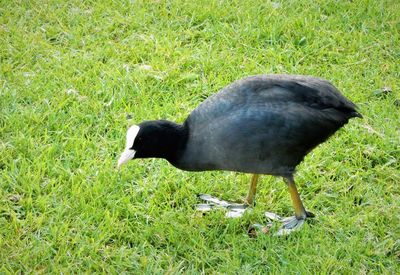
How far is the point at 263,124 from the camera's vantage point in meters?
3.69

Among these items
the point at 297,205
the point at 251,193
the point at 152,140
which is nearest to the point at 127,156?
the point at 152,140

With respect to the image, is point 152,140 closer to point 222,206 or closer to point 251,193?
point 222,206

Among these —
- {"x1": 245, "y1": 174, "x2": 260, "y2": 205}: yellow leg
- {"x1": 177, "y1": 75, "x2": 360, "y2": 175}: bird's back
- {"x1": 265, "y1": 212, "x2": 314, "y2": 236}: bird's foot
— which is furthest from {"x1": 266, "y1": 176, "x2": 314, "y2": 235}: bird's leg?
{"x1": 245, "y1": 174, "x2": 260, "y2": 205}: yellow leg

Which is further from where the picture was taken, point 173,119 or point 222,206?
point 173,119

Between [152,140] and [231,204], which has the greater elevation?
[152,140]

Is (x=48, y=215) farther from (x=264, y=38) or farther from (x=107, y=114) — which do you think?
(x=264, y=38)

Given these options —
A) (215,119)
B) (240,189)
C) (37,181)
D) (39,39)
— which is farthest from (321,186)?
(39,39)

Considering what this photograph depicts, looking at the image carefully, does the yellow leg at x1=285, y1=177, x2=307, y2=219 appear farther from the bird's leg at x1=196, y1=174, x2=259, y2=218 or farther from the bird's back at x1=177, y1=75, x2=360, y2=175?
the bird's leg at x1=196, y1=174, x2=259, y2=218

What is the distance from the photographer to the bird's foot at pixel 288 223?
3.96m

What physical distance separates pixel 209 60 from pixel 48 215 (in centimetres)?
221

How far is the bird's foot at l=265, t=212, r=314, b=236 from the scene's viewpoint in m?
3.96

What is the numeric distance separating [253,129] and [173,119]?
4.54 ft

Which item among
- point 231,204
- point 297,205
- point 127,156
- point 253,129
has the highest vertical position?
point 253,129

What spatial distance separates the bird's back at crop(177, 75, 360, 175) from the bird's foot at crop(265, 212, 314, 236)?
14.7 inches
